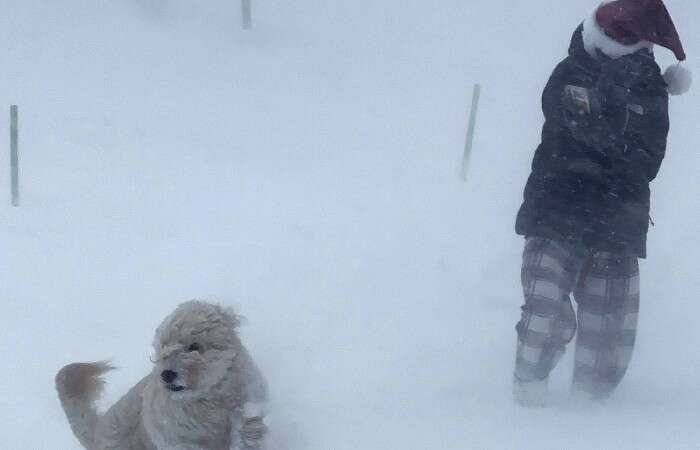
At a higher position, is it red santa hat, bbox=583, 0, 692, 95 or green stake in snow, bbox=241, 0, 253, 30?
green stake in snow, bbox=241, 0, 253, 30

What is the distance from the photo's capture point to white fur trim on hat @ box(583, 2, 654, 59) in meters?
3.33

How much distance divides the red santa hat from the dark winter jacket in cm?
6

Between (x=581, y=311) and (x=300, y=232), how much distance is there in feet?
7.68

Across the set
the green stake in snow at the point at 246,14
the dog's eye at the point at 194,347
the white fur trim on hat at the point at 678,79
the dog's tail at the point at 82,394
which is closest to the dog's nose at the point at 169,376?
the dog's eye at the point at 194,347

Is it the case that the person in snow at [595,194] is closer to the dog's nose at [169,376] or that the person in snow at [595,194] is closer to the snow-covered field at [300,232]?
the snow-covered field at [300,232]

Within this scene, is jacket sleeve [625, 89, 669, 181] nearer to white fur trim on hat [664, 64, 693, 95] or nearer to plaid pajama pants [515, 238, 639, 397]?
white fur trim on hat [664, 64, 693, 95]

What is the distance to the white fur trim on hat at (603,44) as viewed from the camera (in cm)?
333

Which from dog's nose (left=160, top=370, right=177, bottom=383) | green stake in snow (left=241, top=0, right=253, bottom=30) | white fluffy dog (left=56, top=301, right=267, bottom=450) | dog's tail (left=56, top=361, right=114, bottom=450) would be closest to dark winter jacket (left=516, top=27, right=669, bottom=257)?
white fluffy dog (left=56, top=301, right=267, bottom=450)

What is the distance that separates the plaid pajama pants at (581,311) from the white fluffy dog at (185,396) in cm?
137

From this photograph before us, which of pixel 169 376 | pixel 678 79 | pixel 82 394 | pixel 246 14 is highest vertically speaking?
pixel 246 14

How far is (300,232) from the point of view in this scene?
557cm

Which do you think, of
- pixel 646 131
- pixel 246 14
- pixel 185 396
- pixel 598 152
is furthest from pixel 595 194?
pixel 246 14

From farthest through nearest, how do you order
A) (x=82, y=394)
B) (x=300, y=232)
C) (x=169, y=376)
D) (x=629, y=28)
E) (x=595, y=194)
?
(x=300, y=232) < (x=595, y=194) < (x=629, y=28) < (x=82, y=394) < (x=169, y=376)

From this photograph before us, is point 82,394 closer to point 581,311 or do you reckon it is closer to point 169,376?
point 169,376
